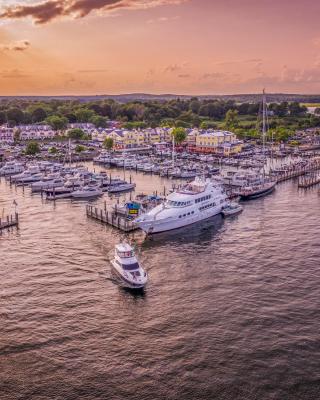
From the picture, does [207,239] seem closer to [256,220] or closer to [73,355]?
[256,220]

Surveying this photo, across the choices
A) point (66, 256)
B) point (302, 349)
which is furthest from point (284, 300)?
point (66, 256)

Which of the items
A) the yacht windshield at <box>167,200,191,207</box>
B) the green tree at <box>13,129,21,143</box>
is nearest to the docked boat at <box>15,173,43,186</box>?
the yacht windshield at <box>167,200,191,207</box>

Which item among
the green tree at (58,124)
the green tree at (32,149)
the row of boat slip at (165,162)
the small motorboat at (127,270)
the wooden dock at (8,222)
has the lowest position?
the small motorboat at (127,270)

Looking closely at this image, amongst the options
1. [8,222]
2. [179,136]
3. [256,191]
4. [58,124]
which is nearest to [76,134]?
[58,124]

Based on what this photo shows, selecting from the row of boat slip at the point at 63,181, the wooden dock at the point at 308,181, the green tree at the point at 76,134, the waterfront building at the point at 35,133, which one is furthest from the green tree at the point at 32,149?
the wooden dock at the point at 308,181

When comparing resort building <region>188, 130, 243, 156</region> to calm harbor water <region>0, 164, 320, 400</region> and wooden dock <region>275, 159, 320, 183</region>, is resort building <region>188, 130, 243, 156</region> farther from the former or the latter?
calm harbor water <region>0, 164, 320, 400</region>

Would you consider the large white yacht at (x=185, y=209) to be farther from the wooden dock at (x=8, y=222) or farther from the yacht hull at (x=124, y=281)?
the wooden dock at (x=8, y=222)
